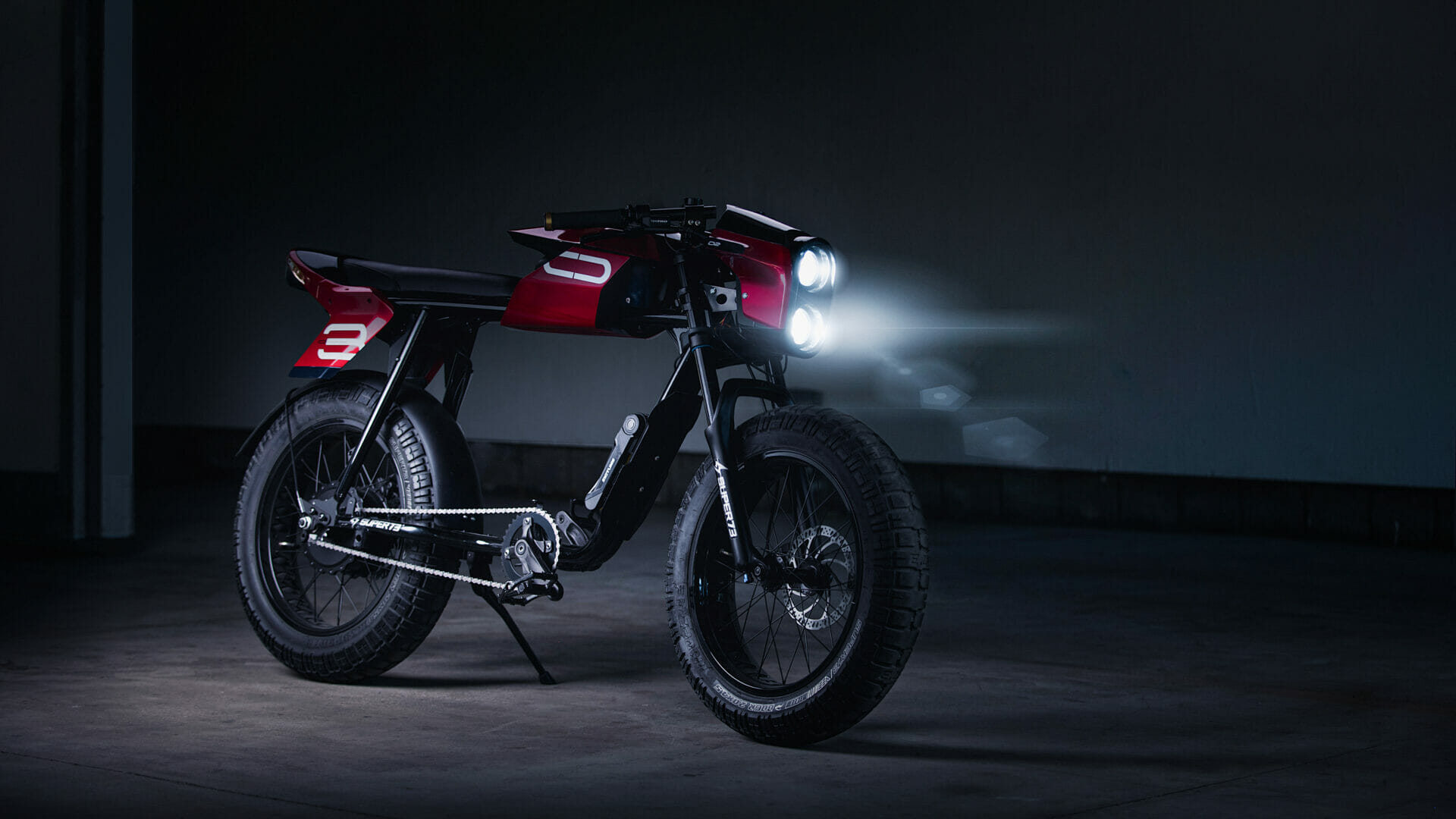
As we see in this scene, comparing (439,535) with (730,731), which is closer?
(730,731)

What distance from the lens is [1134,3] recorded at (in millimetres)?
8594

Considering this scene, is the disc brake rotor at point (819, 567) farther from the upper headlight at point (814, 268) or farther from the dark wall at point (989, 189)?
the dark wall at point (989, 189)

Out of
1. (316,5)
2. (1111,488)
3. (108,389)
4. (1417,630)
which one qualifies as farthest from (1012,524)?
(316,5)

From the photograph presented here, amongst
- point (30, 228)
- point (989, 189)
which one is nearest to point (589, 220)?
point (30, 228)

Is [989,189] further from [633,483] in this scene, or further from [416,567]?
[416,567]

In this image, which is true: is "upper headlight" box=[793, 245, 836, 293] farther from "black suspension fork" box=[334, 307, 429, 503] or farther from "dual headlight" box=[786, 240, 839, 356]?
"black suspension fork" box=[334, 307, 429, 503]

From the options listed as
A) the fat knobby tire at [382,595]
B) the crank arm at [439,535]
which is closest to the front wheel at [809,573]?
the crank arm at [439,535]

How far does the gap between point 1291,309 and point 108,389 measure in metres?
5.42

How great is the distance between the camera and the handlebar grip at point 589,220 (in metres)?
4.36

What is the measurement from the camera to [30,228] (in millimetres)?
7832

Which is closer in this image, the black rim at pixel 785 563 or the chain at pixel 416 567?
the black rim at pixel 785 563

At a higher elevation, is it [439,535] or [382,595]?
[439,535]

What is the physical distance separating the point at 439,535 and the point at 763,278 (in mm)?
1218

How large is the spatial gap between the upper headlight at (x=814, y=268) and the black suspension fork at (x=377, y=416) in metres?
1.34
